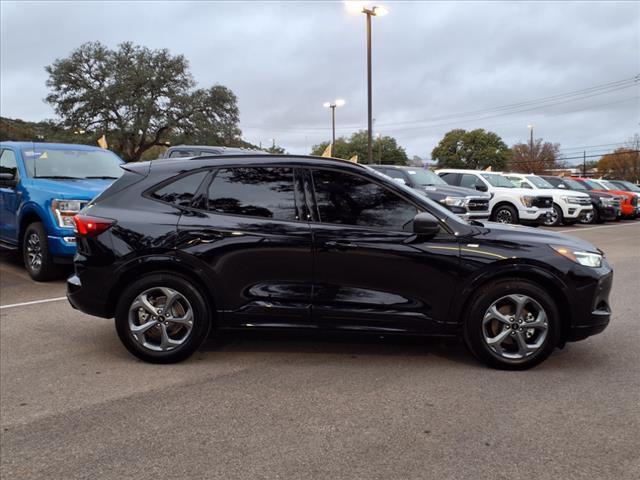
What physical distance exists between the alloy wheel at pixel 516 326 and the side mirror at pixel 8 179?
22.7 feet

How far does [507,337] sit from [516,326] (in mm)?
112

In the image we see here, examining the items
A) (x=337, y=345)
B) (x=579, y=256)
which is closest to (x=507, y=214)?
(x=579, y=256)

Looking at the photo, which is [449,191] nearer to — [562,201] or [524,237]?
[562,201]

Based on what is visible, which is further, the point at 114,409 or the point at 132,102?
the point at 132,102

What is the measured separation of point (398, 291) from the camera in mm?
4176

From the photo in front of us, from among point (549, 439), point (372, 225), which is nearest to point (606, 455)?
point (549, 439)

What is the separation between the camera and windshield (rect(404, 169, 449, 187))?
43.6ft

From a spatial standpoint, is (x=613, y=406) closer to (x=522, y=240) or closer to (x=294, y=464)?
(x=522, y=240)

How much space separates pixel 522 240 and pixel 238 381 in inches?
97.1

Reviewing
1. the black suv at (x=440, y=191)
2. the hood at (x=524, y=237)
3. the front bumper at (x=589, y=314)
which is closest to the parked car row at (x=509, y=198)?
the black suv at (x=440, y=191)

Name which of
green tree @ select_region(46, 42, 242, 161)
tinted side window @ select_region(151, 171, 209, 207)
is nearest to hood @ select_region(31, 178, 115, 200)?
tinted side window @ select_region(151, 171, 209, 207)

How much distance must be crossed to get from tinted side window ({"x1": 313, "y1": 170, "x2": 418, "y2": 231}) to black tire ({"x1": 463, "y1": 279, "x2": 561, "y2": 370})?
0.80 m

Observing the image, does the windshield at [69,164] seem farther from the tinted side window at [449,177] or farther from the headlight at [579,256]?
the tinted side window at [449,177]

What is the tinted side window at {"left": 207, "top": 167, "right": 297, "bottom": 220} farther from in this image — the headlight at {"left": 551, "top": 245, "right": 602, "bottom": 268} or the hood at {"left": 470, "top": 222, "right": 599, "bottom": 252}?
the headlight at {"left": 551, "top": 245, "right": 602, "bottom": 268}
